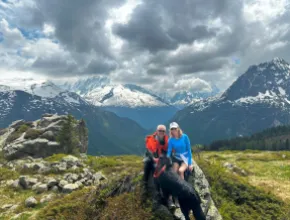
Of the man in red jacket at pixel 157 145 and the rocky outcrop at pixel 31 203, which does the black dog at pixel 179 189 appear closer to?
the man in red jacket at pixel 157 145

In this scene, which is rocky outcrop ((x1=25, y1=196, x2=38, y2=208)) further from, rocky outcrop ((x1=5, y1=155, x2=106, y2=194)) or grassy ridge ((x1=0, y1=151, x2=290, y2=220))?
rocky outcrop ((x1=5, y1=155, x2=106, y2=194))

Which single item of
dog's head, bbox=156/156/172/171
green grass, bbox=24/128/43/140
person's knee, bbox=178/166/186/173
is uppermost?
green grass, bbox=24/128/43/140

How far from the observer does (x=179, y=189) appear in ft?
38.2

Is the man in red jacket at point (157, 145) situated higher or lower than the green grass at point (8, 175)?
higher

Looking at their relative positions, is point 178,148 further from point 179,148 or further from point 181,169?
point 181,169

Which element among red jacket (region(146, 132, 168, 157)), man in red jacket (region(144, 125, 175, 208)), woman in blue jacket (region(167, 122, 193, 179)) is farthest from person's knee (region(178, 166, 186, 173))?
red jacket (region(146, 132, 168, 157))

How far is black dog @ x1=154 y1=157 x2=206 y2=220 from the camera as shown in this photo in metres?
11.6

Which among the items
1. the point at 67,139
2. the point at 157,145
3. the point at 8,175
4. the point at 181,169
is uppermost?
the point at 157,145

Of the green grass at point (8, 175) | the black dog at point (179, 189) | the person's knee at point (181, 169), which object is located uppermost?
the person's knee at point (181, 169)

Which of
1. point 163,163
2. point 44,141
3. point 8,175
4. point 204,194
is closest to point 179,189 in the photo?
point 163,163

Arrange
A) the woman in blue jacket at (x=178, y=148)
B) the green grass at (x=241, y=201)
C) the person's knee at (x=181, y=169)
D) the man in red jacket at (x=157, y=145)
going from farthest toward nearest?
the green grass at (x=241, y=201)
the man in red jacket at (x=157, y=145)
the woman in blue jacket at (x=178, y=148)
the person's knee at (x=181, y=169)

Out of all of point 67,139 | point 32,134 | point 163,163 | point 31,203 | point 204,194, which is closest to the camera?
point 163,163

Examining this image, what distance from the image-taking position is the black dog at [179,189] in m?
11.6

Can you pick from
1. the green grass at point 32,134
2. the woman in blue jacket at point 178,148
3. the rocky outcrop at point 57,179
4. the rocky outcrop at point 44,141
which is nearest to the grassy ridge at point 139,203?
the woman in blue jacket at point 178,148
